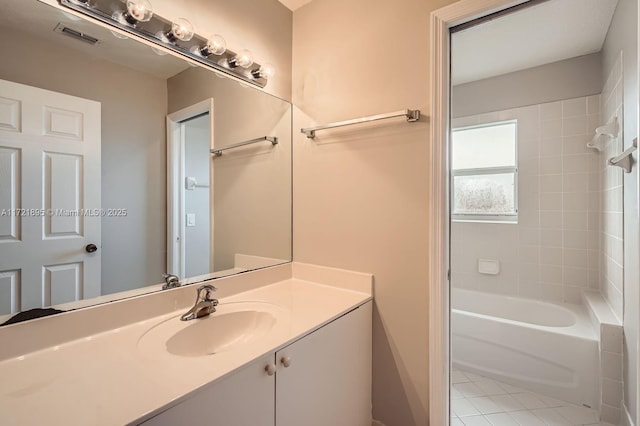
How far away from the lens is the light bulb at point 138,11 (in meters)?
1.06

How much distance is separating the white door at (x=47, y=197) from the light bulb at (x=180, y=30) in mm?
413

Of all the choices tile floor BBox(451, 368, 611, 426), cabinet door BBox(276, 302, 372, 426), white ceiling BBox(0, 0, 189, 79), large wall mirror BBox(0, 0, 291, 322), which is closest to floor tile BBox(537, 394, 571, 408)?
Answer: tile floor BBox(451, 368, 611, 426)

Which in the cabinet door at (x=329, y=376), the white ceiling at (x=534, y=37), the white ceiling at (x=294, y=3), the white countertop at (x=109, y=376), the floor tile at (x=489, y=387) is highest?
the white ceiling at (x=534, y=37)

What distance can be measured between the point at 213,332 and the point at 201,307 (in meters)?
0.11

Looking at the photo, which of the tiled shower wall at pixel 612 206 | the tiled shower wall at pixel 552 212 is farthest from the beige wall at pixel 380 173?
the tiled shower wall at pixel 552 212

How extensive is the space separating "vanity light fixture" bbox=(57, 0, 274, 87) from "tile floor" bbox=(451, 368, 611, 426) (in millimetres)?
2252

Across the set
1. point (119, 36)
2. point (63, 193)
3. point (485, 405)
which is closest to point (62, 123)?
point (63, 193)

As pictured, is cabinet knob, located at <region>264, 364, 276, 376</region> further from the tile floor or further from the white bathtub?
the white bathtub

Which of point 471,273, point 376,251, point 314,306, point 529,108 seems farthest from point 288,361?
point 529,108

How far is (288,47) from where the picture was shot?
5.78 feet

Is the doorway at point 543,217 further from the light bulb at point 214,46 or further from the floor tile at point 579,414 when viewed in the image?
the light bulb at point 214,46

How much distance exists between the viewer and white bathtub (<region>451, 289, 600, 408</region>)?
181cm

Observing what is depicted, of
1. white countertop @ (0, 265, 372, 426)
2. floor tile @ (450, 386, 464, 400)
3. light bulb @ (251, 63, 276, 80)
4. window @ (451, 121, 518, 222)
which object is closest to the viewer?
white countertop @ (0, 265, 372, 426)

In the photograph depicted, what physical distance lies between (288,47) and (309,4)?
26 cm
